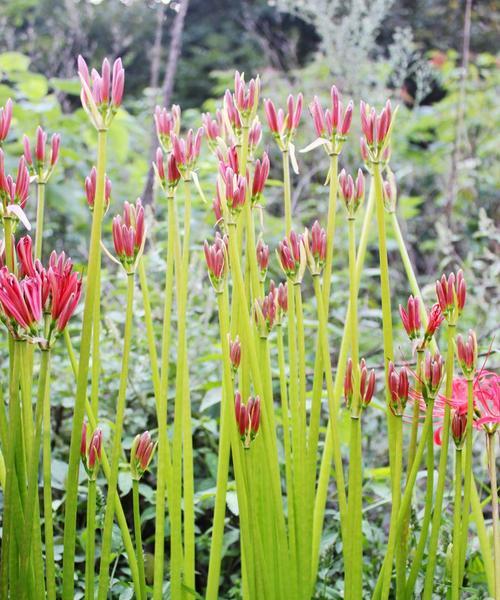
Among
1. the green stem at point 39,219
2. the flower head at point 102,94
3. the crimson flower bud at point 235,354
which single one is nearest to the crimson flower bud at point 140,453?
the crimson flower bud at point 235,354

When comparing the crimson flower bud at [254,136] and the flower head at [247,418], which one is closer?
the flower head at [247,418]

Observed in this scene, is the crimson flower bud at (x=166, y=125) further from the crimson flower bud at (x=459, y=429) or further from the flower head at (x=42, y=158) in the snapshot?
the crimson flower bud at (x=459, y=429)

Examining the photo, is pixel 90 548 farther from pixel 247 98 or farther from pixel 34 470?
pixel 247 98

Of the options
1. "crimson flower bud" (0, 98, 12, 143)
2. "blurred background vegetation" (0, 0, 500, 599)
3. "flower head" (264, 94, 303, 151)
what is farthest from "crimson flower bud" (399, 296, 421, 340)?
"crimson flower bud" (0, 98, 12, 143)

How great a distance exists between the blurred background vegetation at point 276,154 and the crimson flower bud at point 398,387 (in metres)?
0.16

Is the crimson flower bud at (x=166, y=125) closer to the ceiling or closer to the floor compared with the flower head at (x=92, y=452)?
closer to the ceiling

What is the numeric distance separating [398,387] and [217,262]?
0.80 feet

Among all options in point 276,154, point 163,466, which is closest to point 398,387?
point 163,466

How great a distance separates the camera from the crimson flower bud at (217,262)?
2.60ft

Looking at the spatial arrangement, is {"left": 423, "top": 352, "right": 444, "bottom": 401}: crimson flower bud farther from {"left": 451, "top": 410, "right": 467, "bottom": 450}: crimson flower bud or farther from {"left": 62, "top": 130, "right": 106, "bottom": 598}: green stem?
{"left": 62, "top": 130, "right": 106, "bottom": 598}: green stem

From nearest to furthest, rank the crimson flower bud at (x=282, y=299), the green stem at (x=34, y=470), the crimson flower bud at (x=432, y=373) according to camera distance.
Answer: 1. the green stem at (x=34, y=470)
2. the crimson flower bud at (x=432, y=373)
3. the crimson flower bud at (x=282, y=299)

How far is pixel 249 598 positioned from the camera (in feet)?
2.63

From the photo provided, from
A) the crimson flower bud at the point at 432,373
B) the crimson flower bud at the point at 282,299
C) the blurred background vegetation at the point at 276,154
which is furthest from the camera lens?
the blurred background vegetation at the point at 276,154

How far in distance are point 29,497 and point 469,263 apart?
→ 1854 millimetres
